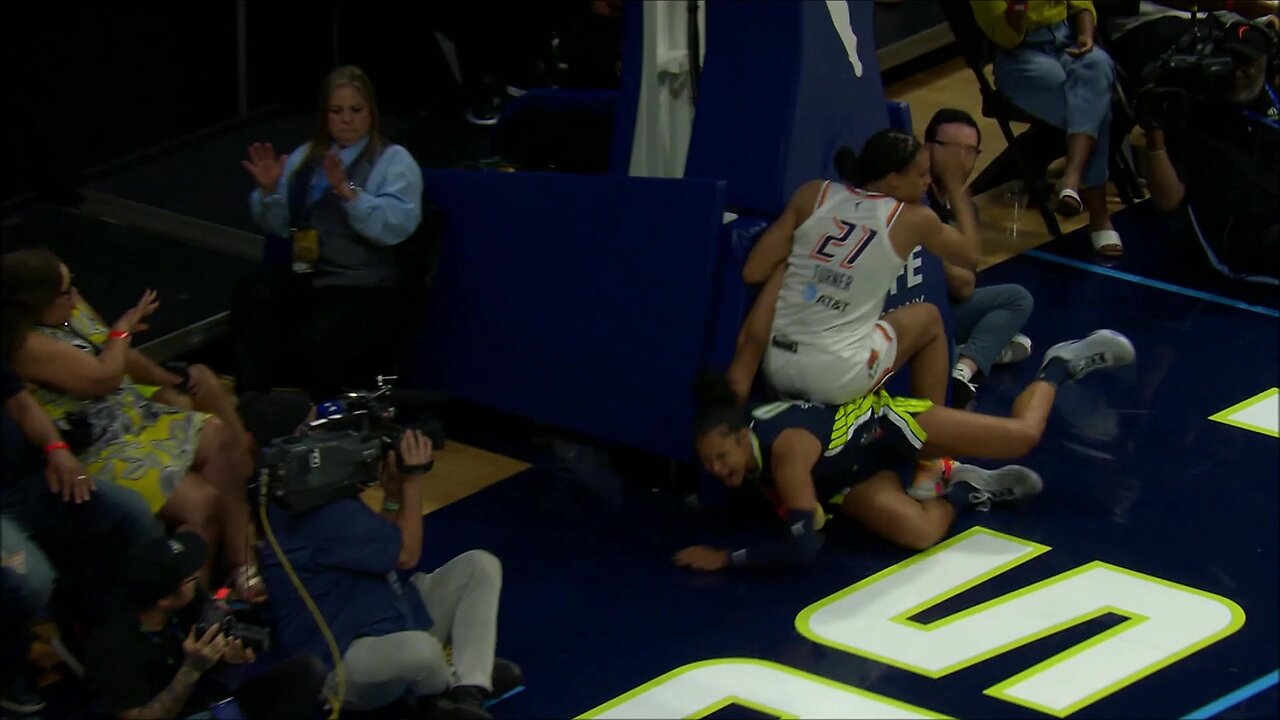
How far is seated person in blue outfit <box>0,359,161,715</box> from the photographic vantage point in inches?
166

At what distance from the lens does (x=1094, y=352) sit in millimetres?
5496

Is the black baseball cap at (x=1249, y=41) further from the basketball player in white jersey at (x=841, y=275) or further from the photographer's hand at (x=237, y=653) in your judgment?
the photographer's hand at (x=237, y=653)

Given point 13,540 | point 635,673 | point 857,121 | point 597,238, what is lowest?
point 635,673

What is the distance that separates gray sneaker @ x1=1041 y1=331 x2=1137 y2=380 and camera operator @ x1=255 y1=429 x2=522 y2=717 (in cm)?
214

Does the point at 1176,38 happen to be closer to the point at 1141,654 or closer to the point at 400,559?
the point at 1141,654

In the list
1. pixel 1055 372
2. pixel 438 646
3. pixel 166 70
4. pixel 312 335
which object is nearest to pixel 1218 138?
pixel 1055 372

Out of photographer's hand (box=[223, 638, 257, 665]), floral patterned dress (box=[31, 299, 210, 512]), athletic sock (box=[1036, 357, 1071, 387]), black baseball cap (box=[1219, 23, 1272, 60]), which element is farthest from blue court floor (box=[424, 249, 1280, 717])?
black baseball cap (box=[1219, 23, 1272, 60])

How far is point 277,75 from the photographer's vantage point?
26.7 feet

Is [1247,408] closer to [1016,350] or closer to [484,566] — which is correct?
[484,566]

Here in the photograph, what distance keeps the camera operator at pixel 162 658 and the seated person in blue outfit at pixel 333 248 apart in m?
1.50

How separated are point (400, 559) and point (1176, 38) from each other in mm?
4444

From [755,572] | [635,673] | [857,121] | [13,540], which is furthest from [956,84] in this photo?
[13,540]

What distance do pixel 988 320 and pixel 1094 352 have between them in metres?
0.58

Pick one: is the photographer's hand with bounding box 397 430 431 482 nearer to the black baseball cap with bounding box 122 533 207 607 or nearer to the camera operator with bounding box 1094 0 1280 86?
the black baseball cap with bounding box 122 533 207 607
